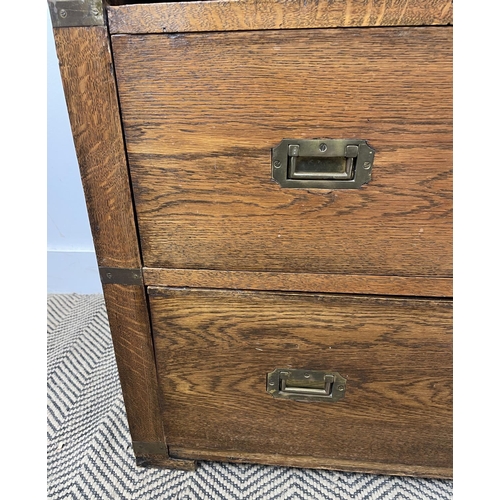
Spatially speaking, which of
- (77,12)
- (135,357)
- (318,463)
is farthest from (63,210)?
(318,463)

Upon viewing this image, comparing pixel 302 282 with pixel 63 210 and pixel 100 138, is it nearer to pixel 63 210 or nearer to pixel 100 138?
pixel 100 138

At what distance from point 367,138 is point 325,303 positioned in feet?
0.71

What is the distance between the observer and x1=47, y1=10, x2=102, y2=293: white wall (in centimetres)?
100

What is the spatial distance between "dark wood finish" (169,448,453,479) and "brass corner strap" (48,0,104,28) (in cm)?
63

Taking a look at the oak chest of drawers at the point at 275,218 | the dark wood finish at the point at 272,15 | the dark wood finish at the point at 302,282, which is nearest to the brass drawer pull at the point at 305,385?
the oak chest of drawers at the point at 275,218

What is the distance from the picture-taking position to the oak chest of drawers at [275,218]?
46 centimetres

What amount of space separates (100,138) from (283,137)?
214mm

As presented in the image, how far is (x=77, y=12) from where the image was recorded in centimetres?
47

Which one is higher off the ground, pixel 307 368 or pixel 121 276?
pixel 121 276

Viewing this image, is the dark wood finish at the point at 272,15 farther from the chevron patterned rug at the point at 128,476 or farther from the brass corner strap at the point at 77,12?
the chevron patterned rug at the point at 128,476

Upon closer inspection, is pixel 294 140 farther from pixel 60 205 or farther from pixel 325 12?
pixel 60 205

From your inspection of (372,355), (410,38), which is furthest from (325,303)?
(410,38)

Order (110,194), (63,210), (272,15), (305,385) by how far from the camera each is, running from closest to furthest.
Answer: (272,15), (110,194), (305,385), (63,210)

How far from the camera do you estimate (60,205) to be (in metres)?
1.12
